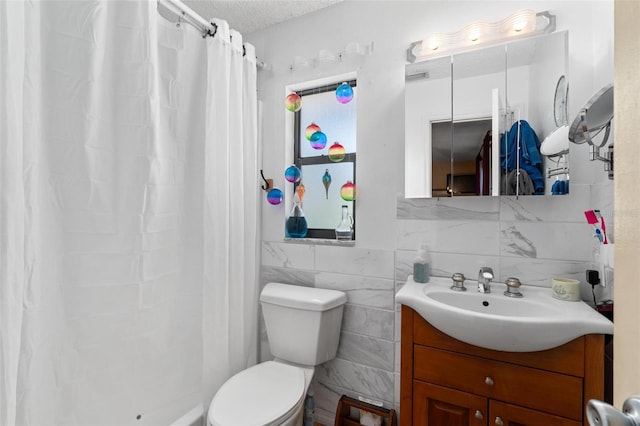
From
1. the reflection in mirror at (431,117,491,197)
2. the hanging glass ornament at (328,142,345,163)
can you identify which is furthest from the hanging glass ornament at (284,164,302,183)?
the reflection in mirror at (431,117,491,197)

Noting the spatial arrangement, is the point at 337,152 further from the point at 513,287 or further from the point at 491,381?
the point at 491,381

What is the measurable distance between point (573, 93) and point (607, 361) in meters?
1.00

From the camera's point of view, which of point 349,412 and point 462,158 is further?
point 349,412

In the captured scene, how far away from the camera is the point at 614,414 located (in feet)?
1.06

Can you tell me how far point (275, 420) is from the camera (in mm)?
1123

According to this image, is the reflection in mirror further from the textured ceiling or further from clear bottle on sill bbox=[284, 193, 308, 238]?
the textured ceiling

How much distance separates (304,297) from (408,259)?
0.55 meters

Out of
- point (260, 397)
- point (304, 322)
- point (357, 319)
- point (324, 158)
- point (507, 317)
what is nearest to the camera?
point (507, 317)

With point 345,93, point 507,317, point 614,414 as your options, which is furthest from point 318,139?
point 614,414

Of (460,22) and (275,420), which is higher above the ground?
(460,22)

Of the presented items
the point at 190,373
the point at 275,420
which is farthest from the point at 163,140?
the point at 275,420

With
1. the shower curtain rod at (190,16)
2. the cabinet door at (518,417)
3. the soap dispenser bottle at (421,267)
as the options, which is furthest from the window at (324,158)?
the cabinet door at (518,417)

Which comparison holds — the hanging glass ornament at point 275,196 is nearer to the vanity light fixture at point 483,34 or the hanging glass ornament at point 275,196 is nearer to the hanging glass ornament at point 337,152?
the hanging glass ornament at point 337,152

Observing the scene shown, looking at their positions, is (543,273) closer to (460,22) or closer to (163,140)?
(460,22)
